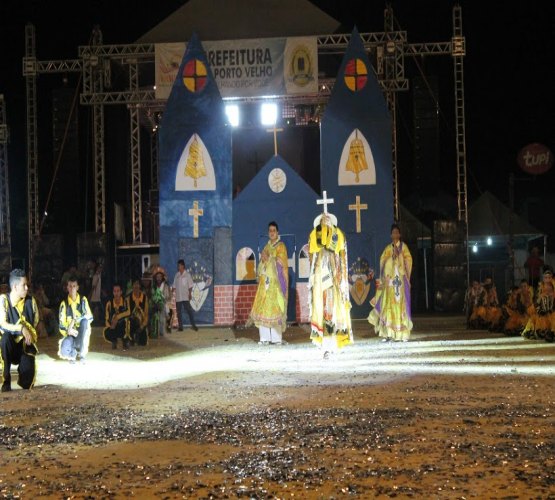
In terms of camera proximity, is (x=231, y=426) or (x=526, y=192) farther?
(x=526, y=192)

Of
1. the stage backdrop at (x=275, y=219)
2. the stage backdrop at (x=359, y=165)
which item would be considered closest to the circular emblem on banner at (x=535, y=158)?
the stage backdrop at (x=359, y=165)

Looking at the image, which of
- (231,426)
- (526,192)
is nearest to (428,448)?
(231,426)

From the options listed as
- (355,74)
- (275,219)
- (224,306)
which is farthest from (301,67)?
(224,306)

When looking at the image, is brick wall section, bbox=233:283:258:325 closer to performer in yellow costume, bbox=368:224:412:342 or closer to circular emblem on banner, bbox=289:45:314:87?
performer in yellow costume, bbox=368:224:412:342

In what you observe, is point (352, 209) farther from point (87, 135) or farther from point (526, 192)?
point (526, 192)

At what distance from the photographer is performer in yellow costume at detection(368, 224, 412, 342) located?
1470 cm

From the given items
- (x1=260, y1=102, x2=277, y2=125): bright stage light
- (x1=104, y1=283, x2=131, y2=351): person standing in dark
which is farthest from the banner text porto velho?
(x1=104, y1=283, x2=131, y2=351): person standing in dark

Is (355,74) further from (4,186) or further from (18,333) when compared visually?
(18,333)

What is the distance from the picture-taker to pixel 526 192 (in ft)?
125

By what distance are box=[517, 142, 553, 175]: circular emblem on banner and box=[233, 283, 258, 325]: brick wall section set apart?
14071 mm

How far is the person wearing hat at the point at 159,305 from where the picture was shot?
17355 mm

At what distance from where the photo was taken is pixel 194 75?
21.2m

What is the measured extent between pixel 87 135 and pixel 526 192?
68.5 ft

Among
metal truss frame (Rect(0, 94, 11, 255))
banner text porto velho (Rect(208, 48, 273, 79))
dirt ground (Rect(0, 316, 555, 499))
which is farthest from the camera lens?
metal truss frame (Rect(0, 94, 11, 255))
